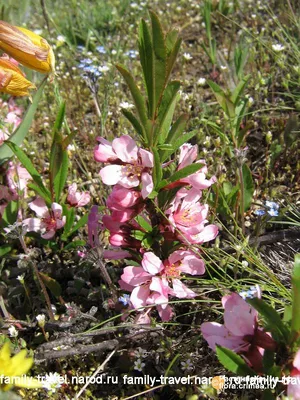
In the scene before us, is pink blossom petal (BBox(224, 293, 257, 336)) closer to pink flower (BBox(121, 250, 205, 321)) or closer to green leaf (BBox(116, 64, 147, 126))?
pink flower (BBox(121, 250, 205, 321))

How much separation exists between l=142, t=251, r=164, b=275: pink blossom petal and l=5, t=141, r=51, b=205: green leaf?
54 cm

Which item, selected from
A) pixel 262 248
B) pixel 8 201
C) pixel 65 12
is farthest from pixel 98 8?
pixel 262 248

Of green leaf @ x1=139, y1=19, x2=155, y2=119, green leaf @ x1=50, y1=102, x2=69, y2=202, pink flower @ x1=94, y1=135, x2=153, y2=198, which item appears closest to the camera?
green leaf @ x1=139, y1=19, x2=155, y2=119

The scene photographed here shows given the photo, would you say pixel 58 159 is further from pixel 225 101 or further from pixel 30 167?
pixel 225 101

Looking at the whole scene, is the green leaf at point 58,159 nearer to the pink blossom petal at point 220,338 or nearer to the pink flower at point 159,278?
the pink flower at point 159,278

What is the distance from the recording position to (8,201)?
5.94 ft

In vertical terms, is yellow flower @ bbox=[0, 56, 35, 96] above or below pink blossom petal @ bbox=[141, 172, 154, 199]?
above

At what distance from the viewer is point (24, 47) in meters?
1.44

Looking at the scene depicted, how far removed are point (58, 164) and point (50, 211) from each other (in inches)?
7.1

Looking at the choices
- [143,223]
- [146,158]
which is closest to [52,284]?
[143,223]

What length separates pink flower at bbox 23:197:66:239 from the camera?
65.7 inches

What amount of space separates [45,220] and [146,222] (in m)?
0.48

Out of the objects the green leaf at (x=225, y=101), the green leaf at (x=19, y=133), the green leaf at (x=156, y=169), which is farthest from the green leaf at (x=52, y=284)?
the green leaf at (x=225, y=101)

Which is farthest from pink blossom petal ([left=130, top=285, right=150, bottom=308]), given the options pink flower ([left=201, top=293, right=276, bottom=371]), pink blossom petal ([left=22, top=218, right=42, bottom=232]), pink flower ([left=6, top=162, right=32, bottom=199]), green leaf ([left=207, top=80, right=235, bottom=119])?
green leaf ([left=207, top=80, right=235, bottom=119])
